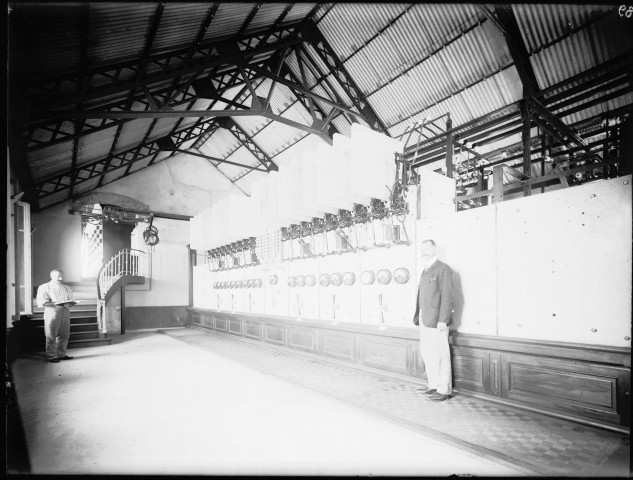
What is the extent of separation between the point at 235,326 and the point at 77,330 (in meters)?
4.23

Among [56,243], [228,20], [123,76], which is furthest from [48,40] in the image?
[56,243]

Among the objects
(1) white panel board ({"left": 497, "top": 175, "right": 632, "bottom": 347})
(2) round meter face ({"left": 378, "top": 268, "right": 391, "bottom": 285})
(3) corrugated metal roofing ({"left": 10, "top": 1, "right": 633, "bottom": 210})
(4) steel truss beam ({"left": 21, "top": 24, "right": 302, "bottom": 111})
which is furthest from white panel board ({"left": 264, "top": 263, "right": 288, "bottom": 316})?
(3) corrugated metal roofing ({"left": 10, "top": 1, "right": 633, "bottom": 210})

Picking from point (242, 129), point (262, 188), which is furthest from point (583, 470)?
point (242, 129)

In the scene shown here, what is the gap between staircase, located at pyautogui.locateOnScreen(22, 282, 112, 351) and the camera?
8633mm

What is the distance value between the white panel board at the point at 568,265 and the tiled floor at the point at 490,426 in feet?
2.77

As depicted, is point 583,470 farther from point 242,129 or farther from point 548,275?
point 242,129

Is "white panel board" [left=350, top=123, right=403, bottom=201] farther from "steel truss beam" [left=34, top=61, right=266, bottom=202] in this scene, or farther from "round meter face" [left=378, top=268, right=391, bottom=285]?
"steel truss beam" [left=34, top=61, right=266, bottom=202]

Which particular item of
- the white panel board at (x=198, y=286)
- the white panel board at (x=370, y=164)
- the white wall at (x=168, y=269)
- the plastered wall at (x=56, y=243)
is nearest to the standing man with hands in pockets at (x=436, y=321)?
the white panel board at (x=370, y=164)

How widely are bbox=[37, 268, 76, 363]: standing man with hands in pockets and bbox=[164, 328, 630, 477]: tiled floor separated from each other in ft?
16.2

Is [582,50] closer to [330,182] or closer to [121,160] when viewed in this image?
[330,182]

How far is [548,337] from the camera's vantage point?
370cm

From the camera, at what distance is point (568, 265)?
3594 millimetres

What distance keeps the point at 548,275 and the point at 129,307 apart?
13.8 metres

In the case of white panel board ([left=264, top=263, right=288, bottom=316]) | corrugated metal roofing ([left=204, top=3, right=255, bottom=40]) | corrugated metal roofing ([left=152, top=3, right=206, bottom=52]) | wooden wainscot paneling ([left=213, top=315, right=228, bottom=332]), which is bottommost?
wooden wainscot paneling ([left=213, top=315, right=228, bottom=332])
